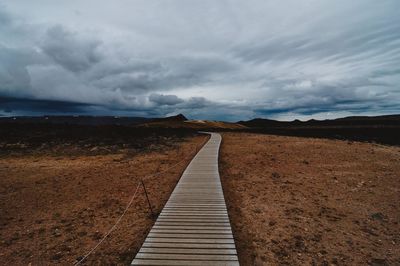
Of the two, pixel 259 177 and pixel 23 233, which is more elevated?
pixel 259 177

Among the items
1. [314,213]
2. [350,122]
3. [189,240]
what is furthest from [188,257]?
[350,122]

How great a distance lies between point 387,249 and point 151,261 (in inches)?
250

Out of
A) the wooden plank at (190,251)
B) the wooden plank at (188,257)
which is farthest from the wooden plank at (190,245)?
the wooden plank at (188,257)

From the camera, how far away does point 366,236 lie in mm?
8133

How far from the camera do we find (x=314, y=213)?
9.88m

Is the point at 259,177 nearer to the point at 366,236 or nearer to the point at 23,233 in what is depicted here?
the point at 366,236

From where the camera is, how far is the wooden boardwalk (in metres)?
5.99

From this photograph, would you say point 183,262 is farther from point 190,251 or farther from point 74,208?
point 74,208

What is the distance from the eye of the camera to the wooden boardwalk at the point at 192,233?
19.6ft

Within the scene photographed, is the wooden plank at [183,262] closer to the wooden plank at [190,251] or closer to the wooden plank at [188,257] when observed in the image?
the wooden plank at [188,257]

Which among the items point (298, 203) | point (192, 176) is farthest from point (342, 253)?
point (192, 176)

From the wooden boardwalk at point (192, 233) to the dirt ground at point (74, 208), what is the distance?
33.6 inches

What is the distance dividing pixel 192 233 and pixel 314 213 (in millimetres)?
5160

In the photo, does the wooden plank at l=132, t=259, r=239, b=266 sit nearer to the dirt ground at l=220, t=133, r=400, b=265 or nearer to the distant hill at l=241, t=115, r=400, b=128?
the dirt ground at l=220, t=133, r=400, b=265
